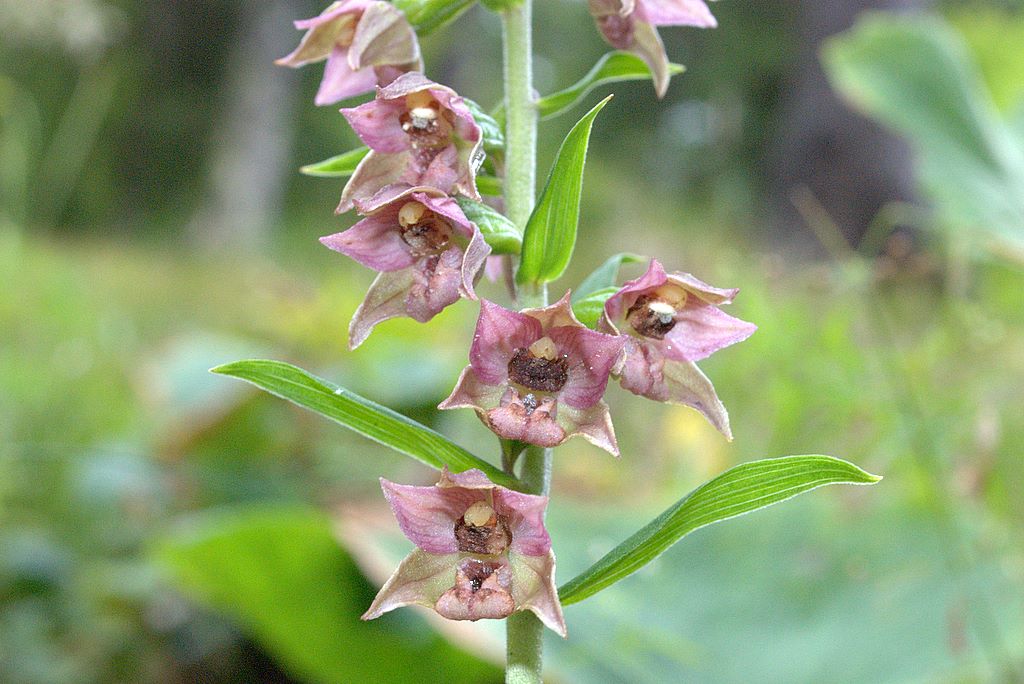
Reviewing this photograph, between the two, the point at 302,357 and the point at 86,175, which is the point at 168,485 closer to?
the point at 302,357

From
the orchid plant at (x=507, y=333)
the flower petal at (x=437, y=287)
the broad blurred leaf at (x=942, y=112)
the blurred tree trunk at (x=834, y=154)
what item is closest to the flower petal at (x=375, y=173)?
the orchid plant at (x=507, y=333)

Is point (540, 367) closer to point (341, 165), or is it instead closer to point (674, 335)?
point (674, 335)

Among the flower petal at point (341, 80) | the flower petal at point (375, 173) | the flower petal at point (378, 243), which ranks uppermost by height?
the flower petal at point (341, 80)

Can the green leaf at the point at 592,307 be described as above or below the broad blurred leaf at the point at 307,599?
above

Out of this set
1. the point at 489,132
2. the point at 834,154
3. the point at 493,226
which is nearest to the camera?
the point at 493,226

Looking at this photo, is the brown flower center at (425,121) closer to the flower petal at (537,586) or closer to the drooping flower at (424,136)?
the drooping flower at (424,136)

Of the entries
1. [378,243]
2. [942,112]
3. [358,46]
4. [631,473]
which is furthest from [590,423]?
[631,473]

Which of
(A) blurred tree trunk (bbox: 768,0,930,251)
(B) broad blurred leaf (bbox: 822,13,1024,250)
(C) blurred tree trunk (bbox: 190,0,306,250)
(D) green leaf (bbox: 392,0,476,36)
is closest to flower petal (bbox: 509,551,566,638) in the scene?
(D) green leaf (bbox: 392,0,476,36)
